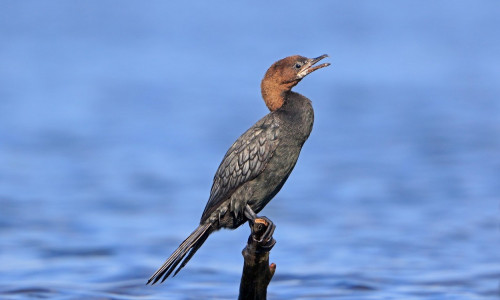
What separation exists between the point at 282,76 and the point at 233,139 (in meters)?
12.9

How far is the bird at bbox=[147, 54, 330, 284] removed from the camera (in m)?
8.21

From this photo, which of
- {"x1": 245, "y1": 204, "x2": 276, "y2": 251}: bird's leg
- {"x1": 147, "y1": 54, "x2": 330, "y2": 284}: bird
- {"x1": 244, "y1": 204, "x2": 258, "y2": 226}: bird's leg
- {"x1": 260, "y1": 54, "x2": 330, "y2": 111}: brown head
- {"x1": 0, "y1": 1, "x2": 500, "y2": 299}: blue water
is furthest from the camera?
{"x1": 0, "y1": 1, "x2": 500, "y2": 299}: blue water

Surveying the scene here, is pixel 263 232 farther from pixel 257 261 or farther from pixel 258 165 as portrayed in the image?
pixel 258 165

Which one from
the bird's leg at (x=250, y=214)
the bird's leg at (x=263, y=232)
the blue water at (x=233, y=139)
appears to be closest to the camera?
the bird's leg at (x=263, y=232)

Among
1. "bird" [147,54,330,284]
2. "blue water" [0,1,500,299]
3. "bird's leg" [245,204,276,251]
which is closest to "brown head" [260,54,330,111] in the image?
"bird" [147,54,330,284]

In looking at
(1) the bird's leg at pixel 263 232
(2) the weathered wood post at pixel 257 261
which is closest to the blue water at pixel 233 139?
(2) the weathered wood post at pixel 257 261

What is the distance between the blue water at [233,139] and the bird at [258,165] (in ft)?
11.1

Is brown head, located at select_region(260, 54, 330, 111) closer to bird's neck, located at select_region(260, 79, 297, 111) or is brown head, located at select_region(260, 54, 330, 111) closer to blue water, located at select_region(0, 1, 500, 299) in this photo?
bird's neck, located at select_region(260, 79, 297, 111)

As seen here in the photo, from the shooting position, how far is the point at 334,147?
71.2 ft

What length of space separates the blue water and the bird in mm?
3397

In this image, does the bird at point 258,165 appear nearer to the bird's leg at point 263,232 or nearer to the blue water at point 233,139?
the bird's leg at point 263,232

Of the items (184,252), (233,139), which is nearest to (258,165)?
(184,252)

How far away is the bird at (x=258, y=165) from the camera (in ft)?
26.9

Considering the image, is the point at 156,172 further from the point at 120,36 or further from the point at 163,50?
the point at 120,36
